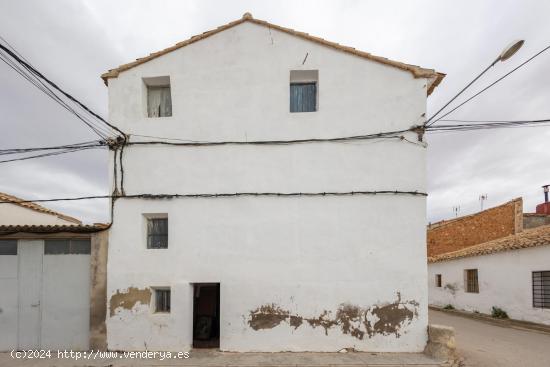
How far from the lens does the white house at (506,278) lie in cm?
1215

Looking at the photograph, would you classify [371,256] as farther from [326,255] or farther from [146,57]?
[146,57]

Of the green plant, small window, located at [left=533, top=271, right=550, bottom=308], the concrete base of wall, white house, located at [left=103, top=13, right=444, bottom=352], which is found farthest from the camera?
the green plant

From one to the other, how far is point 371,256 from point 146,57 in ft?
23.3

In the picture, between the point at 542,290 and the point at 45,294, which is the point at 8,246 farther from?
the point at 542,290

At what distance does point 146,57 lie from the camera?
838 centimetres

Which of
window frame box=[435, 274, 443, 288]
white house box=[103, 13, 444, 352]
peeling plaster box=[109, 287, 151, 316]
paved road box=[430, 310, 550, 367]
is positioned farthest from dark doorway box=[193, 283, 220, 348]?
window frame box=[435, 274, 443, 288]

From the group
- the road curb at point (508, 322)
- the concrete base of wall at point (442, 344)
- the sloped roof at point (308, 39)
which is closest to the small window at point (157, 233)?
the sloped roof at point (308, 39)

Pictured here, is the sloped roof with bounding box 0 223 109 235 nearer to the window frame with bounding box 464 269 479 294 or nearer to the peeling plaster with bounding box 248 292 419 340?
the peeling plaster with bounding box 248 292 419 340

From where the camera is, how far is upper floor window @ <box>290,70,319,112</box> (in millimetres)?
8477

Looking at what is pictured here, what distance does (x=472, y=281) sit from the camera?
16219mm

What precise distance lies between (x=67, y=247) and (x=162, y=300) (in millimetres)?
2655

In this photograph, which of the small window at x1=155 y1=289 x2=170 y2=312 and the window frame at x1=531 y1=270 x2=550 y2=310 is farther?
the window frame at x1=531 y1=270 x2=550 y2=310

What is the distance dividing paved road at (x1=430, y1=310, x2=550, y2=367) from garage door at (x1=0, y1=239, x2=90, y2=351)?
8.67 m

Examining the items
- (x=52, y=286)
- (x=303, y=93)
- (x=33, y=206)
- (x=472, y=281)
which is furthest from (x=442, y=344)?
(x=33, y=206)
